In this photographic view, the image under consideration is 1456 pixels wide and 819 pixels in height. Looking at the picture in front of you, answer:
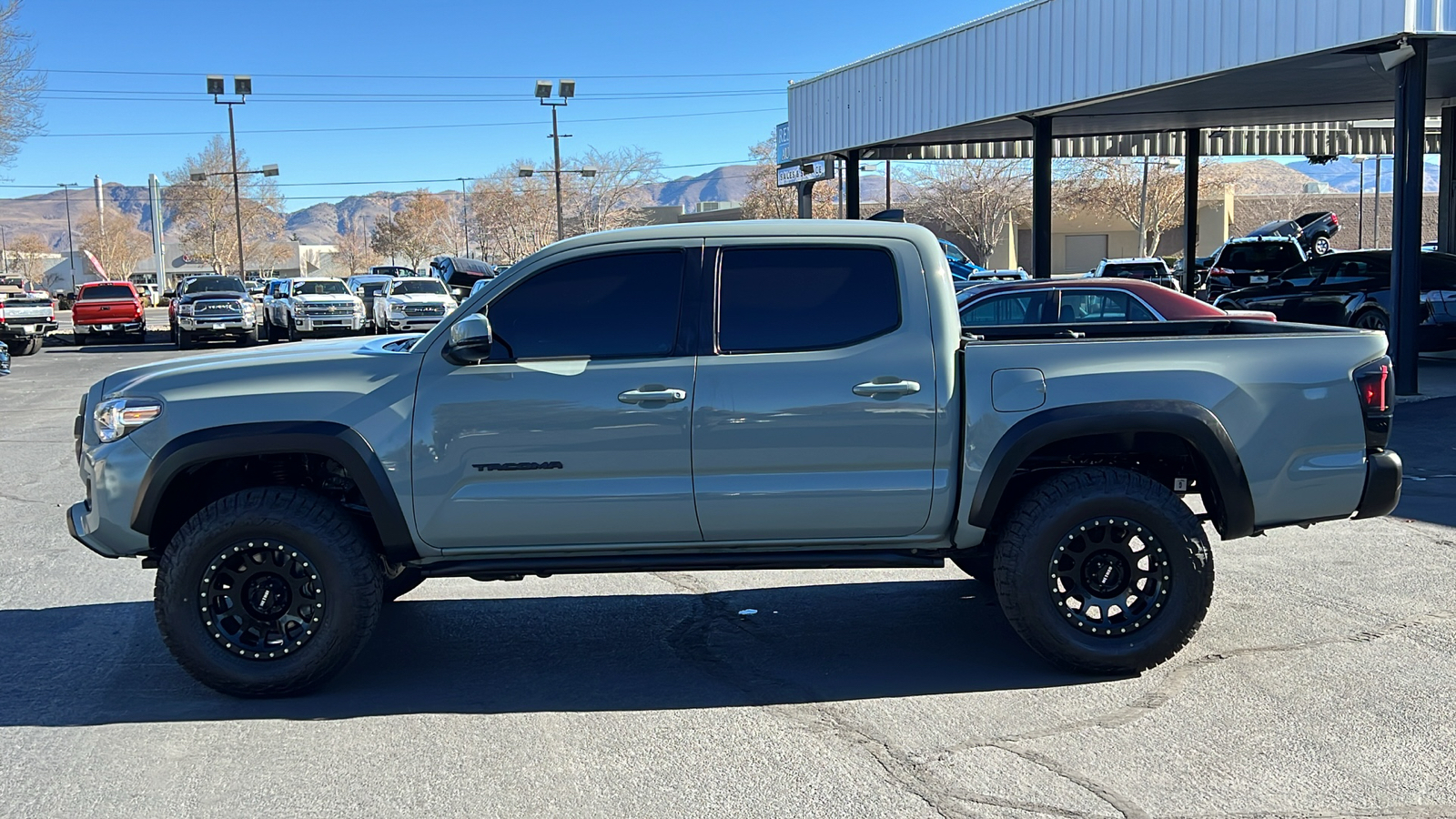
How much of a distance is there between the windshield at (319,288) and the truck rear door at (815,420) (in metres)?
29.3

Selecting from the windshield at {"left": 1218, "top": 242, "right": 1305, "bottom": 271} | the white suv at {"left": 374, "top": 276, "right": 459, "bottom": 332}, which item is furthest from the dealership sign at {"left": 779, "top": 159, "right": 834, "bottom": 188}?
the windshield at {"left": 1218, "top": 242, "right": 1305, "bottom": 271}

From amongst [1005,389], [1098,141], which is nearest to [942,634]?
[1005,389]

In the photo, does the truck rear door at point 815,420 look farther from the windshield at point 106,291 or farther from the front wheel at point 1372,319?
the windshield at point 106,291

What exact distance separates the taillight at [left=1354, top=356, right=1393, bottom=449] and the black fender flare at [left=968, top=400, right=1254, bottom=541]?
0.64m

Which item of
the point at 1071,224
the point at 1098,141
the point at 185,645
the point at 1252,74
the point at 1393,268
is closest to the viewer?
the point at 185,645

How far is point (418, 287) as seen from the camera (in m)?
31.7

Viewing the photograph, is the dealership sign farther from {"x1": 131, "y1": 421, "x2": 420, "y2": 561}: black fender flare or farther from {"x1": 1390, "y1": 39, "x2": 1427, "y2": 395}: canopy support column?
{"x1": 131, "y1": 421, "x2": 420, "y2": 561}: black fender flare

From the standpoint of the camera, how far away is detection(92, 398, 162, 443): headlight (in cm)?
511

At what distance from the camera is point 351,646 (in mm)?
5156

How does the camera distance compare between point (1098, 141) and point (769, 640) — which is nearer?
point (769, 640)

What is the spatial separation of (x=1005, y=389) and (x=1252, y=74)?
15.8 m

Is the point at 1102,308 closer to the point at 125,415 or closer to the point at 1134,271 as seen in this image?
the point at 125,415

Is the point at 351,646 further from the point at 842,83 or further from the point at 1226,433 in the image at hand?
the point at 842,83

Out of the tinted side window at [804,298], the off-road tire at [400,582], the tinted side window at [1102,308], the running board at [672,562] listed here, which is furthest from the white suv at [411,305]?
the tinted side window at [804,298]
